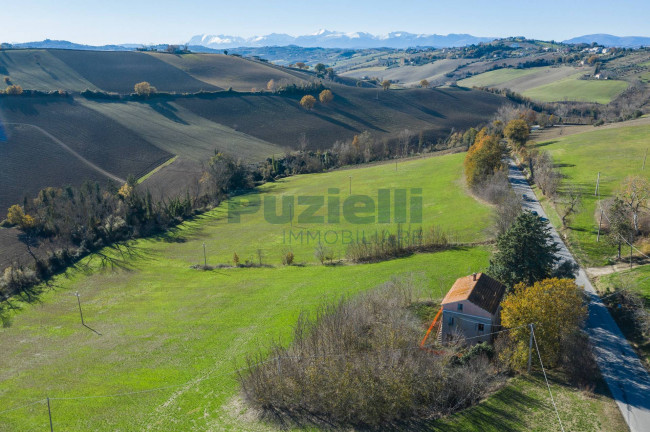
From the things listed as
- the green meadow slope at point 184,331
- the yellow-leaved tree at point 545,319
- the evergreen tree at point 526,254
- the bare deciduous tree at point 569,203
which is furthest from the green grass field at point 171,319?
the yellow-leaved tree at point 545,319

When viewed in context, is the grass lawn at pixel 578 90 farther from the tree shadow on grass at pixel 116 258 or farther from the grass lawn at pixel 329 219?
the tree shadow on grass at pixel 116 258

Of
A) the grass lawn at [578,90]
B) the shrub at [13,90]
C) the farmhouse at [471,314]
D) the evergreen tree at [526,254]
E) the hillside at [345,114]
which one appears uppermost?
the grass lawn at [578,90]

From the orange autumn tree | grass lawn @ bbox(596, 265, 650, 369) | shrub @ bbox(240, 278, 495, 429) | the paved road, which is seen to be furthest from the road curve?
the paved road

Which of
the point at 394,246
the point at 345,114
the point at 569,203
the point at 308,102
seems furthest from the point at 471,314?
the point at 308,102

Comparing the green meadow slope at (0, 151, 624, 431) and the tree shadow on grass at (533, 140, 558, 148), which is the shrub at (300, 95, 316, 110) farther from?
the green meadow slope at (0, 151, 624, 431)

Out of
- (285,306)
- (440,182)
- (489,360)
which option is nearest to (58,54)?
(440,182)

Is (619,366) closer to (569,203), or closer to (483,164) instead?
(569,203)
